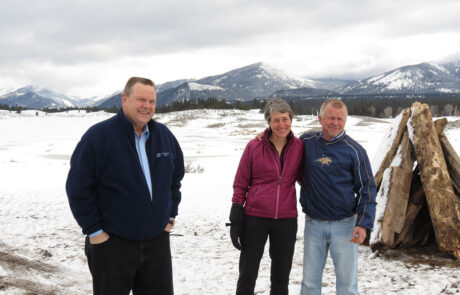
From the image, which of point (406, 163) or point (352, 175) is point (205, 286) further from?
point (406, 163)

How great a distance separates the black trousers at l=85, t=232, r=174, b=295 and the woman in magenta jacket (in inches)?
31.1

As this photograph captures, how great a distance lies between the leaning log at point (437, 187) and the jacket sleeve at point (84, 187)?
4657 millimetres

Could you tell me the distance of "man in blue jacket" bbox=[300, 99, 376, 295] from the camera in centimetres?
334

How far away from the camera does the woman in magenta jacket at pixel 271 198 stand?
342cm

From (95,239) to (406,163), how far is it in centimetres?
479

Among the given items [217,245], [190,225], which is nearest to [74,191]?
[217,245]

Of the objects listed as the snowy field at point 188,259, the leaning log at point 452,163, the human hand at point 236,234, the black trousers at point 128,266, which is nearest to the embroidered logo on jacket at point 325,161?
the human hand at point 236,234

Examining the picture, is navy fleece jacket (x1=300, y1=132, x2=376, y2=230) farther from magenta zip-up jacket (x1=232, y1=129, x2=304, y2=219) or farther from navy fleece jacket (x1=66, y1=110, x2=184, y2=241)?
navy fleece jacket (x1=66, y1=110, x2=184, y2=241)

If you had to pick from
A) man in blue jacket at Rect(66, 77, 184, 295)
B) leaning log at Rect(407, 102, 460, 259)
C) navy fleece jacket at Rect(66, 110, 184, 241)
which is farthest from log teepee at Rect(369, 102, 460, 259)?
navy fleece jacket at Rect(66, 110, 184, 241)

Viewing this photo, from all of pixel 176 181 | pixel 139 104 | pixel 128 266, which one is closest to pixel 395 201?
pixel 176 181

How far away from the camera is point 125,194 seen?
9.05ft

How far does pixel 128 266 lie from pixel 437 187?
4.49m

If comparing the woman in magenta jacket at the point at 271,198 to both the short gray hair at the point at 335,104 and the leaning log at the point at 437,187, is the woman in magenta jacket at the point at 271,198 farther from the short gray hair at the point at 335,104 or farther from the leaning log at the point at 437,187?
the leaning log at the point at 437,187

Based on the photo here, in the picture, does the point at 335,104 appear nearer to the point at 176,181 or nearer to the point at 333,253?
the point at 333,253
